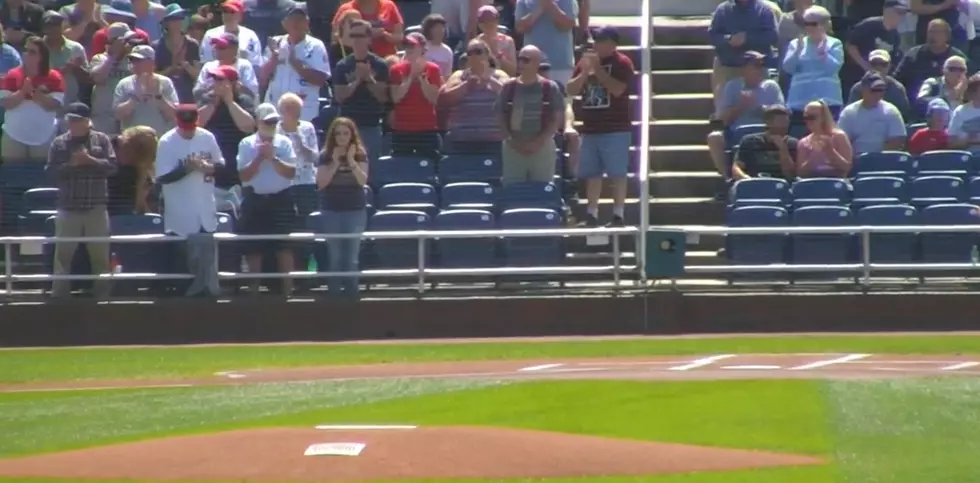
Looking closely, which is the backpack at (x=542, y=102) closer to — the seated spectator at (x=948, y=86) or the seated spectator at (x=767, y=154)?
the seated spectator at (x=767, y=154)

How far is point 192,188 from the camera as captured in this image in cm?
1744

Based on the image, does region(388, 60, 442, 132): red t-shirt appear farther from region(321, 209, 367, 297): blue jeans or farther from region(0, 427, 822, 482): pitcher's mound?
region(0, 427, 822, 482): pitcher's mound

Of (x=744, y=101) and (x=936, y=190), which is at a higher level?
(x=744, y=101)

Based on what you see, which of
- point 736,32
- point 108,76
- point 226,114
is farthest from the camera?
point 736,32

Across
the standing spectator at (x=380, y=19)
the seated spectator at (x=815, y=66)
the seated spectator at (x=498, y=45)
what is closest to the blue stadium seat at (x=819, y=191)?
the seated spectator at (x=815, y=66)

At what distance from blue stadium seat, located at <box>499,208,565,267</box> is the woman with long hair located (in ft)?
4.74

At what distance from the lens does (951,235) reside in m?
17.6

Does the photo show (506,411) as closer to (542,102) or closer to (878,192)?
(542,102)

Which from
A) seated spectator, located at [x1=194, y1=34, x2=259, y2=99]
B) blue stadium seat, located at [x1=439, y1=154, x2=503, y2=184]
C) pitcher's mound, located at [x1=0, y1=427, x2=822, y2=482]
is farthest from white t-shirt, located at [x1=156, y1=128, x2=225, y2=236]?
pitcher's mound, located at [x1=0, y1=427, x2=822, y2=482]

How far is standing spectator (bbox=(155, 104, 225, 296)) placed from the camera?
57.0 ft

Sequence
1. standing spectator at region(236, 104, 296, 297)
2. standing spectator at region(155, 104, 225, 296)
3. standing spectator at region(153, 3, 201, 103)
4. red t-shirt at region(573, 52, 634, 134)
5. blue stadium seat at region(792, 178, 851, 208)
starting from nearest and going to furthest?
standing spectator at region(155, 104, 225, 296) → standing spectator at region(236, 104, 296, 297) → blue stadium seat at region(792, 178, 851, 208) → red t-shirt at region(573, 52, 634, 134) → standing spectator at region(153, 3, 201, 103)

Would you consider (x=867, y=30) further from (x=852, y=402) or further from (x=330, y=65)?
A: (x=852, y=402)

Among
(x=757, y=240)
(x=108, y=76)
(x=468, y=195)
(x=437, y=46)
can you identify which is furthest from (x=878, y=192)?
(x=108, y=76)

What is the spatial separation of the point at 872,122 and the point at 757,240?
76.8 inches
